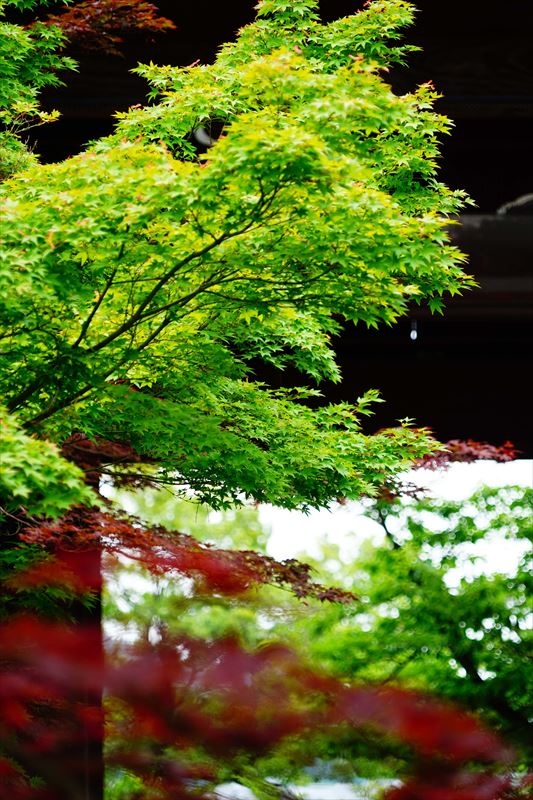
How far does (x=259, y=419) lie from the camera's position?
6605 millimetres

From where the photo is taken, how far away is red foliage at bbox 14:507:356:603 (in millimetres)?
5289

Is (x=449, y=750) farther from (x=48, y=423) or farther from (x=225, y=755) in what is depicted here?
(x=48, y=423)

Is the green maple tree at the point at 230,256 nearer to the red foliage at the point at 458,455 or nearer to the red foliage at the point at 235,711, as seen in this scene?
the red foliage at the point at 458,455

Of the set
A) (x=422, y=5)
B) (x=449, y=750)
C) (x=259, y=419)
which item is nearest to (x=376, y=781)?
(x=449, y=750)

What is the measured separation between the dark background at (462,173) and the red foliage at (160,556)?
451 cm

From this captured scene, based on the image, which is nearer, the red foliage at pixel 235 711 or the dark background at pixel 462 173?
the red foliage at pixel 235 711

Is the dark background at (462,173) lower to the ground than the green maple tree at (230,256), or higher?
higher

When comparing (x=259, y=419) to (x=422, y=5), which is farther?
(x=422, y=5)

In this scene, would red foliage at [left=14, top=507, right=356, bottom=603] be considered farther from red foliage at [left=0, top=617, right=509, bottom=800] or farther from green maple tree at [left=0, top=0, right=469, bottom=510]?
red foliage at [left=0, top=617, right=509, bottom=800]

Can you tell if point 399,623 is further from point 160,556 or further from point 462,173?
point 462,173

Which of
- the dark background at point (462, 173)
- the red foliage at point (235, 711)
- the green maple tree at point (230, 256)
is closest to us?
the red foliage at point (235, 711)

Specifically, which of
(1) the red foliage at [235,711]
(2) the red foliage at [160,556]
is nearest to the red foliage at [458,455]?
(2) the red foliage at [160,556]

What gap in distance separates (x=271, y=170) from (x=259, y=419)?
8.58ft

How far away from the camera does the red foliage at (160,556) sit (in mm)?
5289
